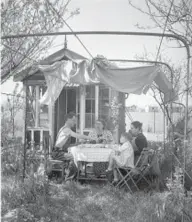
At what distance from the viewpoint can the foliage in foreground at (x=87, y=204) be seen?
12.8ft

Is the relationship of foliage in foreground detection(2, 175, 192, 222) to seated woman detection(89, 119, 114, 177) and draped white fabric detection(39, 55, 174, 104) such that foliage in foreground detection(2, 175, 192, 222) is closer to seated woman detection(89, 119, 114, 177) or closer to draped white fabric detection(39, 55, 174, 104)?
seated woman detection(89, 119, 114, 177)

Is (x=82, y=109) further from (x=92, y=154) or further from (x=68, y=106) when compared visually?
(x=92, y=154)

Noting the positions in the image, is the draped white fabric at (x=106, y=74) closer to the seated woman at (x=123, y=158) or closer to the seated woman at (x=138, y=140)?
the seated woman at (x=138, y=140)

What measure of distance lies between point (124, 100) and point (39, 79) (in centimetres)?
367

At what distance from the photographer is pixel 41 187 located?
4809 mm

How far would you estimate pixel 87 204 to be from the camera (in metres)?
4.57

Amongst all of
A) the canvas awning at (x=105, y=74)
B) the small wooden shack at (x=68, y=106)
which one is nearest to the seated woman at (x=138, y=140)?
the canvas awning at (x=105, y=74)

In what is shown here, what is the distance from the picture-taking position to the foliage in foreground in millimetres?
3908

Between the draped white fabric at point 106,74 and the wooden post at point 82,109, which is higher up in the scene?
the draped white fabric at point 106,74

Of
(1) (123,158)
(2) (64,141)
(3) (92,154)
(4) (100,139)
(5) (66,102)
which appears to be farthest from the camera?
(5) (66,102)

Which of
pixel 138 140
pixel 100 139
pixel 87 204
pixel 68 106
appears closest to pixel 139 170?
pixel 138 140

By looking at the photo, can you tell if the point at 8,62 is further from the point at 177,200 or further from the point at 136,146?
the point at 177,200

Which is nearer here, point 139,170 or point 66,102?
point 139,170

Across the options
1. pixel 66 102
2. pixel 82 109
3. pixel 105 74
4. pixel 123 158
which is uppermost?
pixel 105 74
